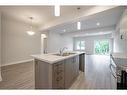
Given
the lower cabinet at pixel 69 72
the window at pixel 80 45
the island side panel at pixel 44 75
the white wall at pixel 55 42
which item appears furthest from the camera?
the window at pixel 80 45

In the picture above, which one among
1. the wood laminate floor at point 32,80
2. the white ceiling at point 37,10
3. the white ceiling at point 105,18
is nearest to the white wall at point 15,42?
the white ceiling at point 37,10

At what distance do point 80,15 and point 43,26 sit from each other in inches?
133

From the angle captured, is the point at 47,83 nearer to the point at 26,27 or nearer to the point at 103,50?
the point at 26,27

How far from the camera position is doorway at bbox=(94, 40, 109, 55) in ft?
41.2

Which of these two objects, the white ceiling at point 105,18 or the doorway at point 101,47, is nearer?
the white ceiling at point 105,18

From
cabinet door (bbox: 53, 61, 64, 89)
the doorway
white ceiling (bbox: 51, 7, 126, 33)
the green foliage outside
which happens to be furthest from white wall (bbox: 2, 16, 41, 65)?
the green foliage outside

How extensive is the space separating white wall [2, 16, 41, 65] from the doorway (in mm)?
8746

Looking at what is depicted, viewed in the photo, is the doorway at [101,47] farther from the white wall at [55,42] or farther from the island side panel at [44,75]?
the island side panel at [44,75]

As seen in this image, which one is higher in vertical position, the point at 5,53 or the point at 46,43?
the point at 46,43

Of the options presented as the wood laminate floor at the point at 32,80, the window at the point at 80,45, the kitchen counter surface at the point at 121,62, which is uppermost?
the window at the point at 80,45

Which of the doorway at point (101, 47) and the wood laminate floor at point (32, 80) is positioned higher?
the doorway at point (101, 47)

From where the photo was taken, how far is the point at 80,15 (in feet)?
13.3

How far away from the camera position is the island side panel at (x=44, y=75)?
1.92 metres
